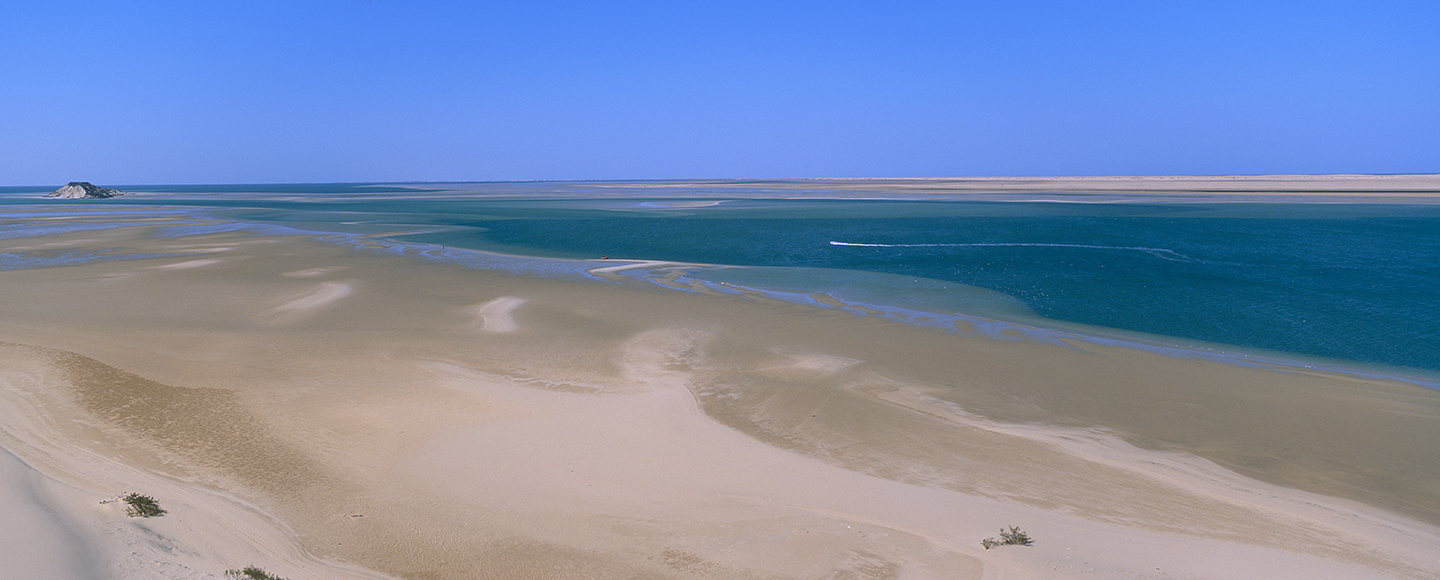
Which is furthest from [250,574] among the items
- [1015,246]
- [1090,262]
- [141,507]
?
[1015,246]

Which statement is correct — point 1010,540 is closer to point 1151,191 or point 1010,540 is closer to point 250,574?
point 250,574

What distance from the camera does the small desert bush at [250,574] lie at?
6.22 metres

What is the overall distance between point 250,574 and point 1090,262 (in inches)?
1189

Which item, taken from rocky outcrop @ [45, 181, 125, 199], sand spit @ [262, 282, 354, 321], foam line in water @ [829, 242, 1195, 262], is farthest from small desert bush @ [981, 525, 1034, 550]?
rocky outcrop @ [45, 181, 125, 199]

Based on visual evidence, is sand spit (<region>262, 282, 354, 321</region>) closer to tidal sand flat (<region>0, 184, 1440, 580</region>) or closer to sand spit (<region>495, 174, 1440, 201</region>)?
tidal sand flat (<region>0, 184, 1440, 580</region>)

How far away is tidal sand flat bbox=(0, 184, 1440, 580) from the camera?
701 cm

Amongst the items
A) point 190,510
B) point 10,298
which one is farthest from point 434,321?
point 10,298

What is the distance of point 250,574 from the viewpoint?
625 cm

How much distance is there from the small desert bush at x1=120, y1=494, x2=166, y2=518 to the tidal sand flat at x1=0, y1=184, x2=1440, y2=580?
256 millimetres

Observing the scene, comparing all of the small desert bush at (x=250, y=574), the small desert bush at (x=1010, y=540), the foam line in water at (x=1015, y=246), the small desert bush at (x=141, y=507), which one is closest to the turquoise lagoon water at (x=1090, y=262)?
the foam line in water at (x=1015, y=246)

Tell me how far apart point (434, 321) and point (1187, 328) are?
1796 centimetres

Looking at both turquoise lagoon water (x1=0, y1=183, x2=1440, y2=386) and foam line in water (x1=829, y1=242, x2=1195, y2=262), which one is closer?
turquoise lagoon water (x1=0, y1=183, x2=1440, y2=386)

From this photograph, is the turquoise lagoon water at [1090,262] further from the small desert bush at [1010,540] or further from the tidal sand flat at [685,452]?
the small desert bush at [1010,540]

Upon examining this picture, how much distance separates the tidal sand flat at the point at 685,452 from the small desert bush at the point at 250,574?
0.28m
